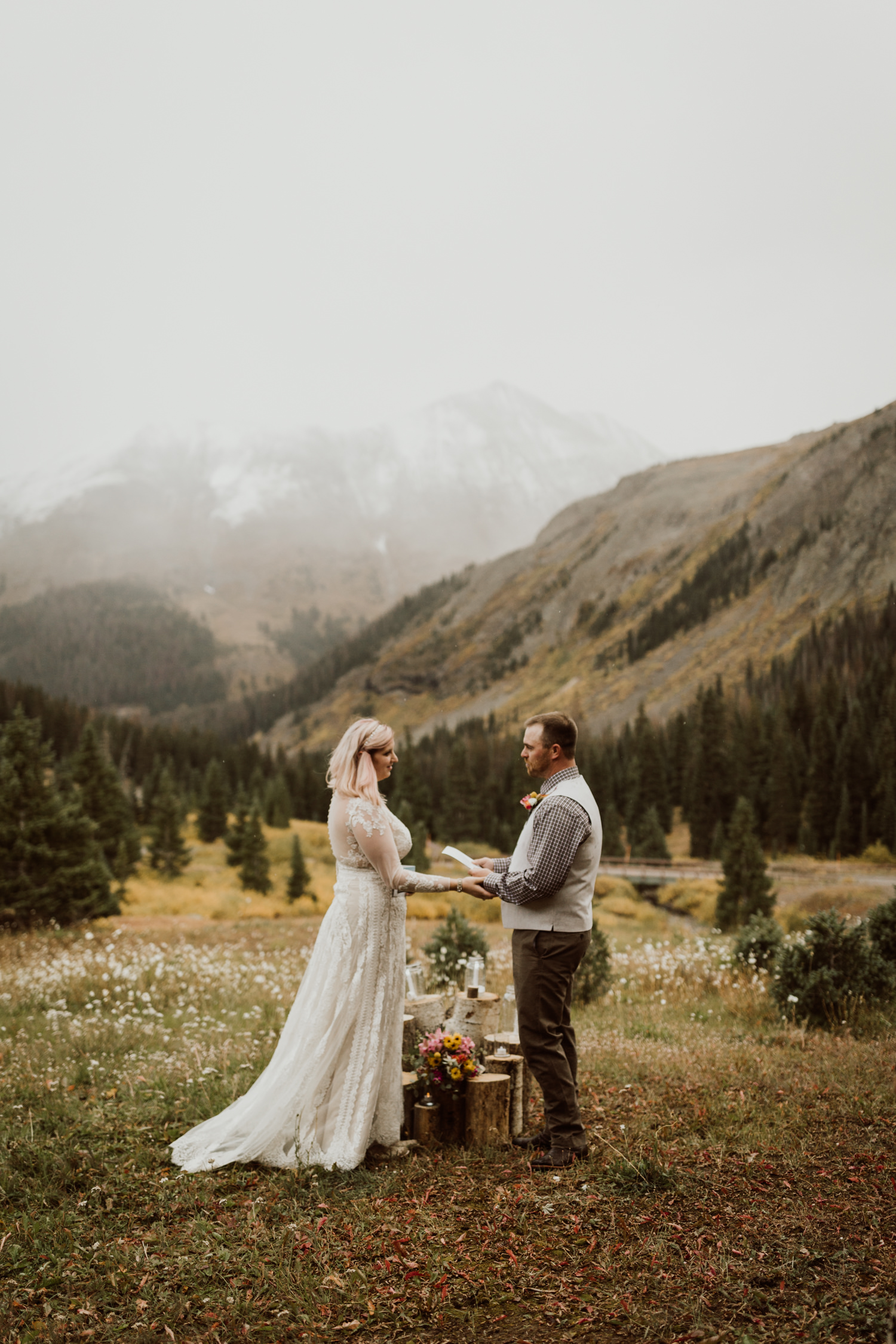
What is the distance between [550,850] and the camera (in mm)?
5902

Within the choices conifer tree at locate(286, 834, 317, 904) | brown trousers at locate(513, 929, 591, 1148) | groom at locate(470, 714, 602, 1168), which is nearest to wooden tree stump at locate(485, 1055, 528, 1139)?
groom at locate(470, 714, 602, 1168)

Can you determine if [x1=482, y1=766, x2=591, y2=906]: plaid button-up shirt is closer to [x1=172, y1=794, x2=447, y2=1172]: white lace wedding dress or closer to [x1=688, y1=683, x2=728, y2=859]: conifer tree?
[x1=172, y1=794, x2=447, y2=1172]: white lace wedding dress

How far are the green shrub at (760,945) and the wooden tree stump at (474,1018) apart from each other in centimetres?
718

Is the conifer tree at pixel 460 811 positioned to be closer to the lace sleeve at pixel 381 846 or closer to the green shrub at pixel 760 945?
the green shrub at pixel 760 945

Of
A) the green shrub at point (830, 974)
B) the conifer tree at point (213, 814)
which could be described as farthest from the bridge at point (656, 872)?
the green shrub at point (830, 974)

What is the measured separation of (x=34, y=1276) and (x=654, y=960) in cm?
1144

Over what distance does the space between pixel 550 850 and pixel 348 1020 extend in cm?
204

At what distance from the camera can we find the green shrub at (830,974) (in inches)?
411

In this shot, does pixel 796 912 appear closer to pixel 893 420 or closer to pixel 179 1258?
pixel 179 1258

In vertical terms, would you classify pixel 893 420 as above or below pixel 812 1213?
above

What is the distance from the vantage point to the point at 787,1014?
1075cm

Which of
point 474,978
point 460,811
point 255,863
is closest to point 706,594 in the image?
point 460,811

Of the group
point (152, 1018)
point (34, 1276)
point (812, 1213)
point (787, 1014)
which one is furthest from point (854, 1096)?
point (152, 1018)

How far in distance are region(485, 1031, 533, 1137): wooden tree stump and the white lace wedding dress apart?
3.14 feet
